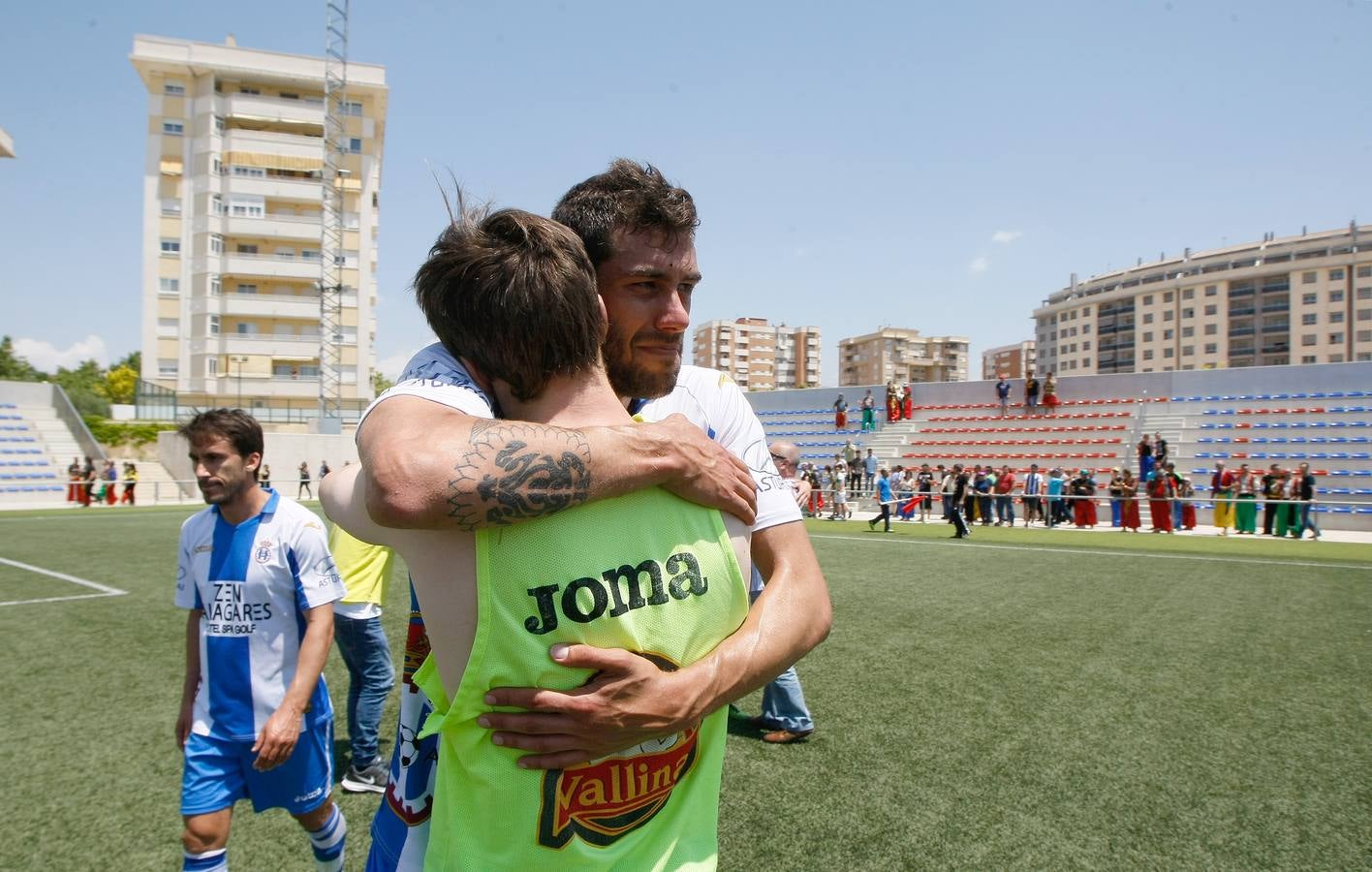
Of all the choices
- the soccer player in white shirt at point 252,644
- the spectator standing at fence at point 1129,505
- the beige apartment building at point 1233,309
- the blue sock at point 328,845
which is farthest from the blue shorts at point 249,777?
the beige apartment building at point 1233,309

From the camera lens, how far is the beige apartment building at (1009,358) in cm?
15175

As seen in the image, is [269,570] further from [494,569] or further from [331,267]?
[331,267]

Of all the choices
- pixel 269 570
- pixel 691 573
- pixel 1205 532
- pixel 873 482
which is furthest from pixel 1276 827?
pixel 873 482

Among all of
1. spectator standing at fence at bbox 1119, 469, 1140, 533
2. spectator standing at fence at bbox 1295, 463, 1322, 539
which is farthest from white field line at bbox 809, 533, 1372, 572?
spectator standing at fence at bbox 1295, 463, 1322, 539

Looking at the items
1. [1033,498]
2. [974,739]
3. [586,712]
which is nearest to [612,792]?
[586,712]

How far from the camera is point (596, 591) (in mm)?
1224

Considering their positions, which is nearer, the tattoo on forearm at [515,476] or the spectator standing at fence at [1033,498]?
the tattoo on forearm at [515,476]

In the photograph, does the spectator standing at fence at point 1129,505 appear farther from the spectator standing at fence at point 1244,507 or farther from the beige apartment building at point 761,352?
the beige apartment building at point 761,352

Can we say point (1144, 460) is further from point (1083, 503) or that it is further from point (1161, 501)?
point (1161, 501)

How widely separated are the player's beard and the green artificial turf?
288cm

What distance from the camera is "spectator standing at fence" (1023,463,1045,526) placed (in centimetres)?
2311

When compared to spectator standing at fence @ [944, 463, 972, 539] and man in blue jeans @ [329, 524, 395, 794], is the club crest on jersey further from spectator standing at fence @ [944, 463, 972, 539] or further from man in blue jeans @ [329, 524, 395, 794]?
spectator standing at fence @ [944, 463, 972, 539]

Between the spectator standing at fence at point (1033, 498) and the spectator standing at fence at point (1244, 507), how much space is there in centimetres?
472

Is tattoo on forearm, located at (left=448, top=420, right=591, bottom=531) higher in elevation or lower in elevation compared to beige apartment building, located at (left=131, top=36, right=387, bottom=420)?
lower
